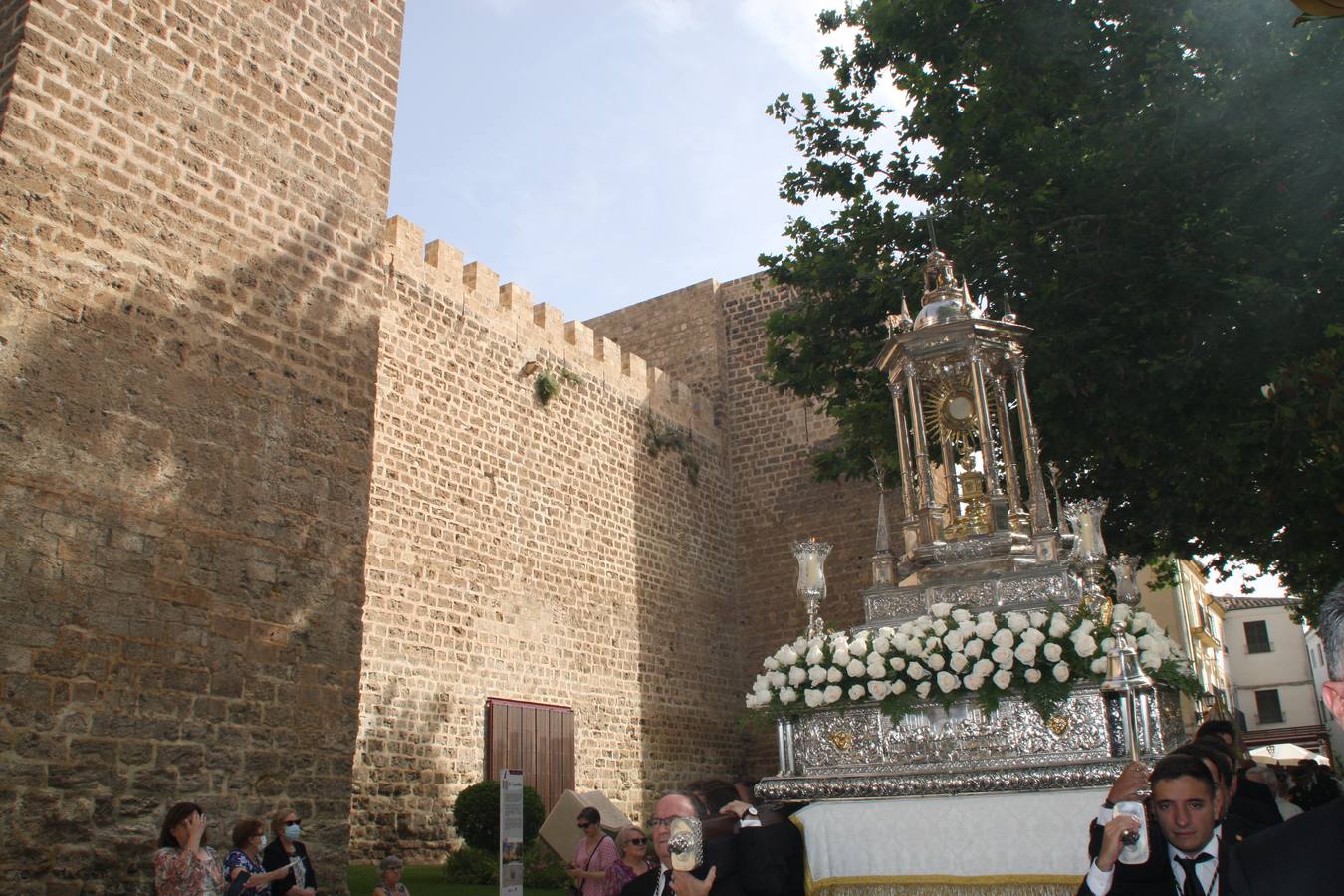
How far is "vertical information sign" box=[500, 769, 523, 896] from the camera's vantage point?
7.67 m

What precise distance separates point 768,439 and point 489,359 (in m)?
7.19

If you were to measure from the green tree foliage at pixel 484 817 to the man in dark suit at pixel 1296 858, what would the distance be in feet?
36.9

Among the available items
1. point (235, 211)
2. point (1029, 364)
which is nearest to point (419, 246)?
point (235, 211)

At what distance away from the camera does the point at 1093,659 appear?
15.2 ft

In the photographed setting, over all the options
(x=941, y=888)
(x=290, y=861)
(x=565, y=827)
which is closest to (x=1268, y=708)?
(x=565, y=827)

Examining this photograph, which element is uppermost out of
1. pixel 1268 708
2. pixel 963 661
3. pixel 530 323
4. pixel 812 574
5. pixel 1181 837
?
pixel 530 323

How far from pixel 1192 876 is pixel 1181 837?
5.0 inches

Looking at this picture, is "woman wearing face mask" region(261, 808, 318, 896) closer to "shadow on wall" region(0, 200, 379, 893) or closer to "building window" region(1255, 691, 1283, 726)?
"shadow on wall" region(0, 200, 379, 893)

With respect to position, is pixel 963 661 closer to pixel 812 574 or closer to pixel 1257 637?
pixel 812 574

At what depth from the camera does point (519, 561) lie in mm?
15133

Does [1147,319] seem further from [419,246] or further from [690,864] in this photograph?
[419,246]

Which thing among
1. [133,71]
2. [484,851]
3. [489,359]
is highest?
[489,359]

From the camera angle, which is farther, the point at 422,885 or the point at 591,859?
the point at 422,885

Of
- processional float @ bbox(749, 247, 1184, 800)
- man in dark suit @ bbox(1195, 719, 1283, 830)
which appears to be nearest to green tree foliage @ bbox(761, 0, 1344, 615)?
processional float @ bbox(749, 247, 1184, 800)
